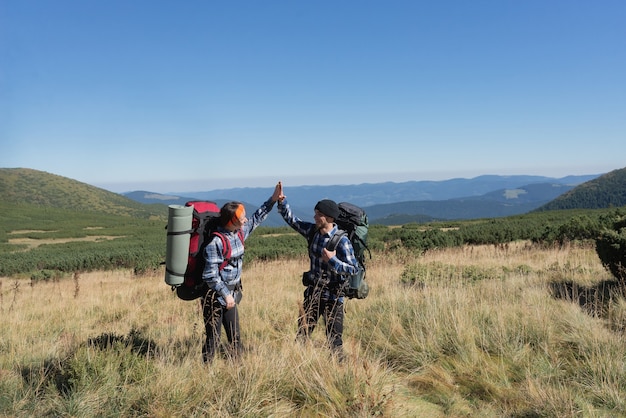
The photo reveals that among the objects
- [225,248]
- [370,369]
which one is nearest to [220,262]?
[225,248]

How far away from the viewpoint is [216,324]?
12.1ft

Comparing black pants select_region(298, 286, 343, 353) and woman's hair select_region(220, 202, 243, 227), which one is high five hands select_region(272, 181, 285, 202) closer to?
woman's hair select_region(220, 202, 243, 227)

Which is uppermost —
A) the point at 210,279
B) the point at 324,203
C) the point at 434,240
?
the point at 324,203

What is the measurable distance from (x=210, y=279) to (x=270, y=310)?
2.64m

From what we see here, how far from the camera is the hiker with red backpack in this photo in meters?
3.42

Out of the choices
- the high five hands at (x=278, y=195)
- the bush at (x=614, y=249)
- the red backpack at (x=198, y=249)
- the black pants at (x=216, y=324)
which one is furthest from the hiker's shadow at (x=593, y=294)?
the red backpack at (x=198, y=249)

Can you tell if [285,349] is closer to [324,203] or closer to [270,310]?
[324,203]

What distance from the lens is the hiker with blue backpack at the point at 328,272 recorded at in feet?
11.8

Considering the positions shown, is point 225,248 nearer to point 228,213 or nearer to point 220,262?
point 220,262

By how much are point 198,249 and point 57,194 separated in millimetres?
177619

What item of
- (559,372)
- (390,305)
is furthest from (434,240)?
(559,372)

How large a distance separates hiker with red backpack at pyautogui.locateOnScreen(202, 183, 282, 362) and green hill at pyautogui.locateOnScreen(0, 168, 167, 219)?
158 metres

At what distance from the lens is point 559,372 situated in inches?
132

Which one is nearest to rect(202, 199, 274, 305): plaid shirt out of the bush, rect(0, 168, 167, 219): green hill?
the bush
